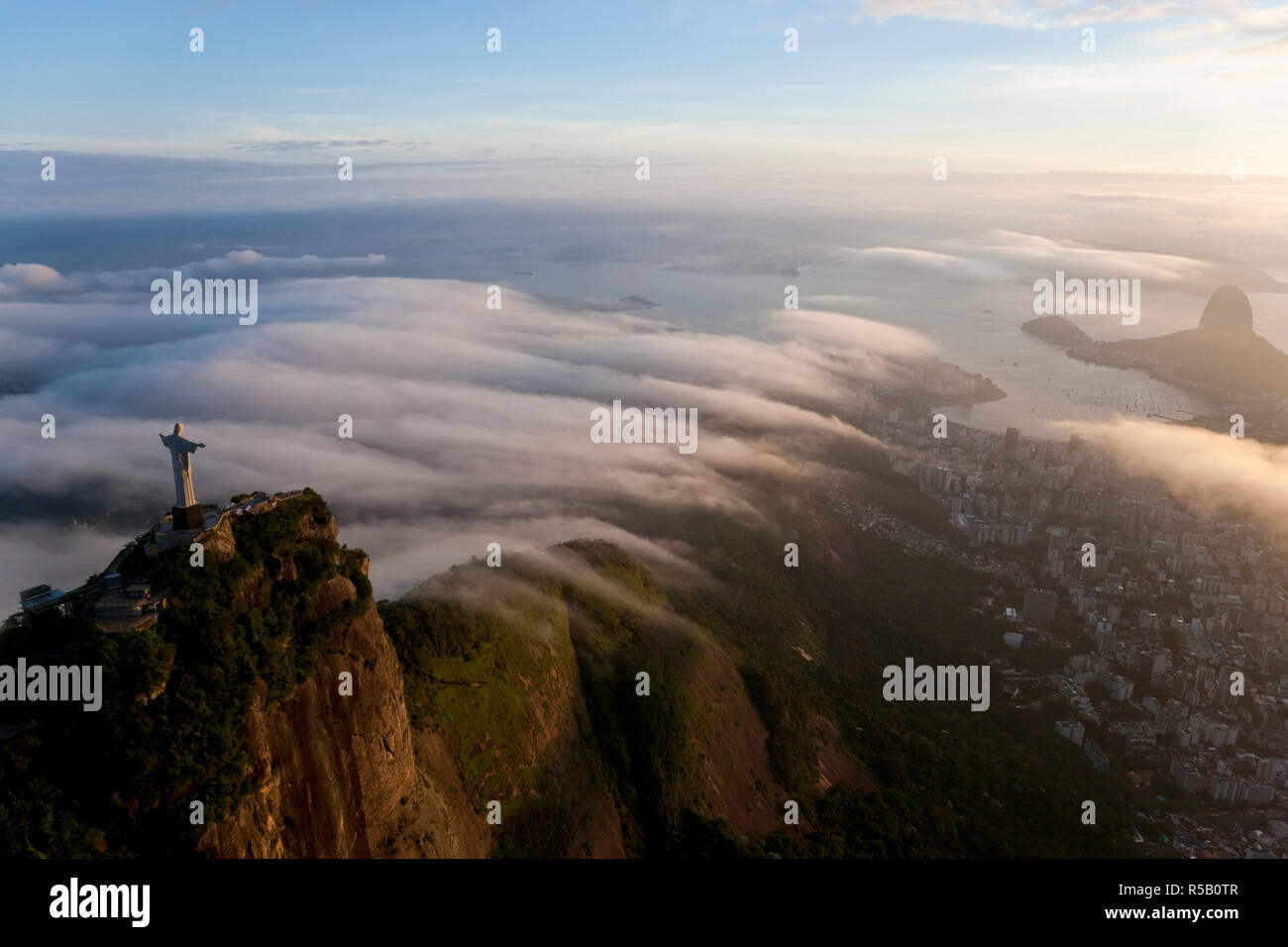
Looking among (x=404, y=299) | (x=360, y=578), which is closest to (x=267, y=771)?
(x=360, y=578)

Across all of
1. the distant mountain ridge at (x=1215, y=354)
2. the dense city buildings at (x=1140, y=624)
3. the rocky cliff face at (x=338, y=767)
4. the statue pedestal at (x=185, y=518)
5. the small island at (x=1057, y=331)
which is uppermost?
the small island at (x=1057, y=331)

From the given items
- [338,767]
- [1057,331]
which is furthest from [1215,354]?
[338,767]

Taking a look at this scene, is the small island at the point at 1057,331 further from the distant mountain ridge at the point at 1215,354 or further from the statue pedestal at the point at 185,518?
the statue pedestal at the point at 185,518

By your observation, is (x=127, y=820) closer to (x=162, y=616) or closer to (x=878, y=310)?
(x=162, y=616)

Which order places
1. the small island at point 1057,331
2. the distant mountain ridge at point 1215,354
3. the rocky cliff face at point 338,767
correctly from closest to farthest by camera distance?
the rocky cliff face at point 338,767, the distant mountain ridge at point 1215,354, the small island at point 1057,331

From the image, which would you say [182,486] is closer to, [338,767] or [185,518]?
[185,518]

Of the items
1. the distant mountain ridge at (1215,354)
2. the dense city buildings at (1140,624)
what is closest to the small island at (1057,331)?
the distant mountain ridge at (1215,354)

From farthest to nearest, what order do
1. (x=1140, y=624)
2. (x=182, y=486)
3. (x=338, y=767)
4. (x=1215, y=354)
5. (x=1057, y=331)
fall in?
(x=1057, y=331), (x=1215, y=354), (x=1140, y=624), (x=338, y=767), (x=182, y=486)

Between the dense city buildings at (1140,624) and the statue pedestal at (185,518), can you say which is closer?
the statue pedestal at (185,518)

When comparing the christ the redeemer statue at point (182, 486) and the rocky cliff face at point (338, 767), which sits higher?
the christ the redeemer statue at point (182, 486)
